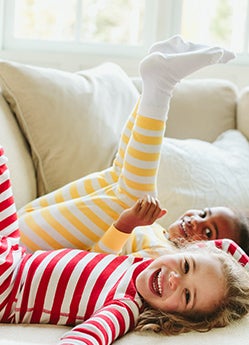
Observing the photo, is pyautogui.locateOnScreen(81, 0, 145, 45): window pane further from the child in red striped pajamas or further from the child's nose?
the child's nose

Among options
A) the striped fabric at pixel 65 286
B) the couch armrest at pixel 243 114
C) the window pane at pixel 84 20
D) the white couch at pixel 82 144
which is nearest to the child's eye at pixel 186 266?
the striped fabric at pixel 65 286

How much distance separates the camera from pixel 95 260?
165 cm

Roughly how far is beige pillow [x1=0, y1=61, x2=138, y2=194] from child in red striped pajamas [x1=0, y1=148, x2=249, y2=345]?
675mm

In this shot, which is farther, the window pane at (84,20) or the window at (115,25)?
the window pane at (84,20)

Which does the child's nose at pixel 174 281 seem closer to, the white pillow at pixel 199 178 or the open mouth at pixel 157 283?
the open mouth at pixel 157 283

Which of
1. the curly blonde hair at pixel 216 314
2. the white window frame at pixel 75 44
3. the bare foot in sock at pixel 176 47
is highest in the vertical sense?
the bare foot in sock at pixel 176 47

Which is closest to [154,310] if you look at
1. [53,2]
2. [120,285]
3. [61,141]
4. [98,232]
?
[120,285]

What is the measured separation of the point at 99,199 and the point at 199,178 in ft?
1.51

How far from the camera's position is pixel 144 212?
1745mm

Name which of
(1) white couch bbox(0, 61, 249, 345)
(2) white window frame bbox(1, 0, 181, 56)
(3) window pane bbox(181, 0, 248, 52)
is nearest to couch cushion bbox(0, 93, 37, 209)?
(1) white couch bbox(0, 61, 249, 345)

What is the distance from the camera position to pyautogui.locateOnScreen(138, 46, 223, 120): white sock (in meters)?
1.88

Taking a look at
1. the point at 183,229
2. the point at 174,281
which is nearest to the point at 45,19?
the point at 183,229

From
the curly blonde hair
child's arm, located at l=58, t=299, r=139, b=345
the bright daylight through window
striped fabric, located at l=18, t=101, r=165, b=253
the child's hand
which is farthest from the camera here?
the bright daylight through window

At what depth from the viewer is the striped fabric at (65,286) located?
5.01 feet
